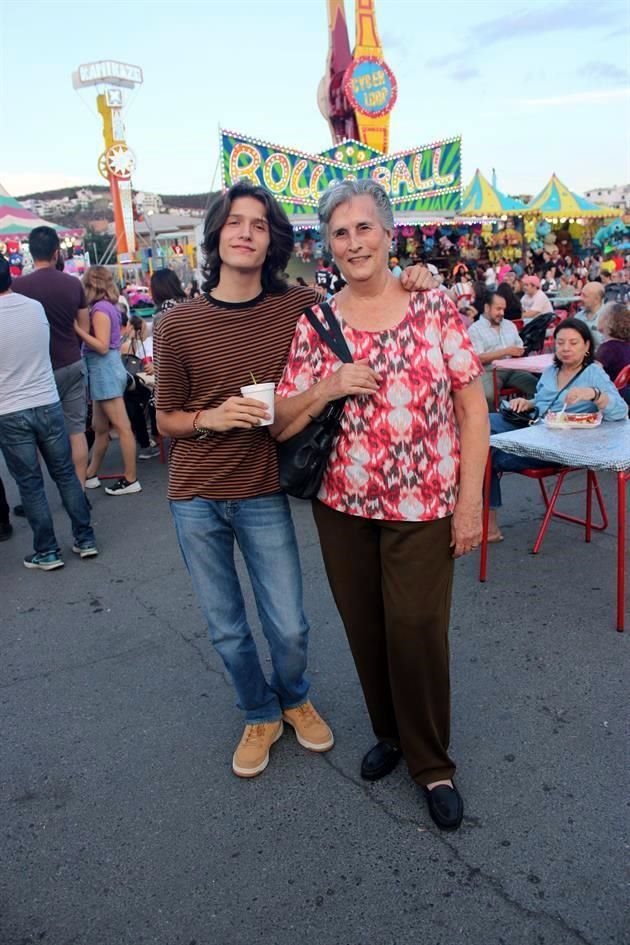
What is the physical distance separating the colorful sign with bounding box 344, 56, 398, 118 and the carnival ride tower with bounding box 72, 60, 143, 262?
16178mm

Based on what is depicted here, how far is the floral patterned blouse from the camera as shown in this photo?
6.57 feet

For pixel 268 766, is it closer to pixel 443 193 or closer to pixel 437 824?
pixel 437 824

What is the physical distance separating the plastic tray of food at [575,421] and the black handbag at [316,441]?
6.83 ft

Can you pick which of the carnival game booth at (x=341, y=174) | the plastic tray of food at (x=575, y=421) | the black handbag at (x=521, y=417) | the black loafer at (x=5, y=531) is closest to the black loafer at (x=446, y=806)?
the plastic tray of food at (x=575, y=421)

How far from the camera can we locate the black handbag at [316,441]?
2.07 meters

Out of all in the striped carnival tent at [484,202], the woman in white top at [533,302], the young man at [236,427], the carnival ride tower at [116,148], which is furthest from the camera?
the carnival ride tower at [116,148]

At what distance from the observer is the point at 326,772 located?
253cm

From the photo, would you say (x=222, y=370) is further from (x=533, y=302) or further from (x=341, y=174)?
(x=341, y=174)

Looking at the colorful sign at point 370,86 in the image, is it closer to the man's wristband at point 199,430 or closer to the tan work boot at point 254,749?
the man's wristband at point 199,430

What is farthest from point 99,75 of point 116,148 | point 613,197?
point 613,197

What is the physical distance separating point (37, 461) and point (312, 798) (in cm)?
297

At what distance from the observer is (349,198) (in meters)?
2.04

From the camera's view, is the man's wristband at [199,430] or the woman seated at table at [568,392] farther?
the woman seated at table at [568,392]

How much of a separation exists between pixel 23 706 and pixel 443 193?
55.1 ft
